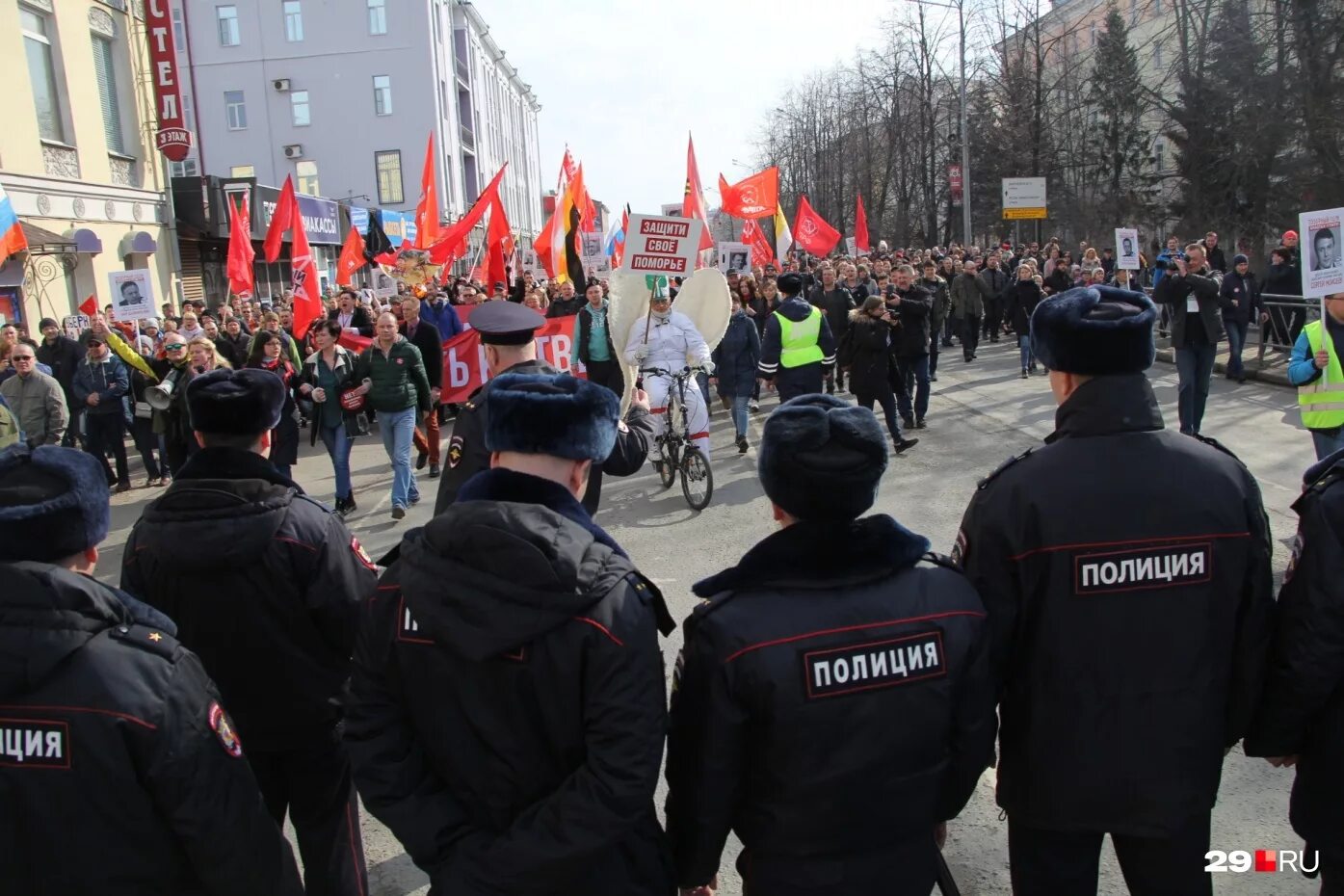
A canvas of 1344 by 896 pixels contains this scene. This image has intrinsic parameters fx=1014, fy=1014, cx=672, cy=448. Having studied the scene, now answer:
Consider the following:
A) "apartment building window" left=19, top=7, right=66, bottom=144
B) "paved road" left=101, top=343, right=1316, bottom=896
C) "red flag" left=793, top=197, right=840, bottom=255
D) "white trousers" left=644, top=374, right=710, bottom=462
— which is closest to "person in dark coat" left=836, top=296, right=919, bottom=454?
"paved road" left=101, top=343, right=1316, bottom=896

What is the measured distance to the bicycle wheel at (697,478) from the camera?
29.8 feet

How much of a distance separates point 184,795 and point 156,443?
11.9 m

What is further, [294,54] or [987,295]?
[294,54]

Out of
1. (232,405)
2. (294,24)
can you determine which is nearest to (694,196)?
(232,405)

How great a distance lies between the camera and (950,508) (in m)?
8.58

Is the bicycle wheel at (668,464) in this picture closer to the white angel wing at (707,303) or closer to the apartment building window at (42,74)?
the white angel wing at (707,303)

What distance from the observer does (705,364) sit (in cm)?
953

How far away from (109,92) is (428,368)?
13.9 metres

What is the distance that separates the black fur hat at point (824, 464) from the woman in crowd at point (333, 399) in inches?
318

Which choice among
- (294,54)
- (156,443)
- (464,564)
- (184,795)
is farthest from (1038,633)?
(294,54)

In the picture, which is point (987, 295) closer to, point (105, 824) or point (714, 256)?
point (714, 256)

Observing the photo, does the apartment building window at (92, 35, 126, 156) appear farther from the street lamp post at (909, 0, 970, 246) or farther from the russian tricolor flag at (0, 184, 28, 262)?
the street lamp post at (909, 0, 970, 246)

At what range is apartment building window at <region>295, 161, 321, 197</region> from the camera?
5191 cm
